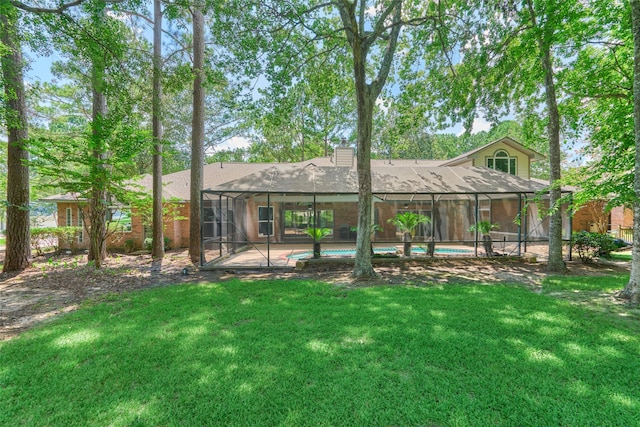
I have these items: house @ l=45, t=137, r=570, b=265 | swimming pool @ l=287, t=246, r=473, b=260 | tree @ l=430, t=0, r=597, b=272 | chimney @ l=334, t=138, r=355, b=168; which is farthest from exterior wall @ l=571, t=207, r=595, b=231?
chimney @ l=334, t=138, r=355, b=168

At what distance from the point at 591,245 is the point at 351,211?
8.05 meters

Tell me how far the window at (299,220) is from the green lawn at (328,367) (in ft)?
26.6

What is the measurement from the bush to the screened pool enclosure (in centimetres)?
79

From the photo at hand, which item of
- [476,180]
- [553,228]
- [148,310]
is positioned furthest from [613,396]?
[476,180]

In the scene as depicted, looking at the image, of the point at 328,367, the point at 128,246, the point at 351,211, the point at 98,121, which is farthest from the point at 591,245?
the point at 128,246

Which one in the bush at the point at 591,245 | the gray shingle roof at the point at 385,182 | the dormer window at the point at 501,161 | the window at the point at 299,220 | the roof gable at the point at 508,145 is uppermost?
the roof gable at the point at 508,145

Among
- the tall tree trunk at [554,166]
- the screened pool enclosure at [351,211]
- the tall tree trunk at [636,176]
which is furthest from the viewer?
the screened pool enclosure at [351,211]

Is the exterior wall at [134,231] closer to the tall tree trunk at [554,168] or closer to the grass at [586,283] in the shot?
the grass at [586,283]

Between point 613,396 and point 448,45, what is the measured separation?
8.80 metres

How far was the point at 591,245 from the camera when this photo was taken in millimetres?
8820

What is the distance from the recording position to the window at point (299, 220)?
42.4ft

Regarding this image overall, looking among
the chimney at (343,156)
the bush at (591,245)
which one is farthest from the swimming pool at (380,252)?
the chimney at (343,156)

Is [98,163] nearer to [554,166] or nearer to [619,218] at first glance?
[554,166]

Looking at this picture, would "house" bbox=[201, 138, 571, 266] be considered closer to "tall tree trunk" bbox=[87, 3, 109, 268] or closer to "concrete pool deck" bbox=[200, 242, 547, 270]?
"concrete pool deck" bbox=[200, 242, 547, 270]
